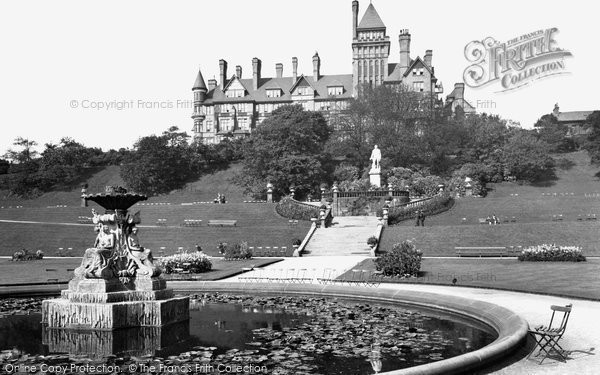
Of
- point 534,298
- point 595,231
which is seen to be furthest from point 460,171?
point 534,298

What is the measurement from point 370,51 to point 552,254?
9331 centimetres

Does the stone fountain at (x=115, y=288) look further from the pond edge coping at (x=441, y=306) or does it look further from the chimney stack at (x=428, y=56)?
the chimney stack at (x=428, y=56)

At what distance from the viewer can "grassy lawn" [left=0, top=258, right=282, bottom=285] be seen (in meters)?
22.6

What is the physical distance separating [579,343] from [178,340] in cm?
814

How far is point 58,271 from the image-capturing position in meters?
25.9

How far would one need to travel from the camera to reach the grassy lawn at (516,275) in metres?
18.5

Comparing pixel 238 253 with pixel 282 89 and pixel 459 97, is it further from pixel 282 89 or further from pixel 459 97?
pixel 459 97

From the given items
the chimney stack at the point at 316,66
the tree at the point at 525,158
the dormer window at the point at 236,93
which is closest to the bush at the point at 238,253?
the tree at the point at 525,158

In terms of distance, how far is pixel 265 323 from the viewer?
13609mm

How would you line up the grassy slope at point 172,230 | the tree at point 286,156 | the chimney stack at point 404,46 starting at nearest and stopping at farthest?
the grassy slope at point 172,230 < the tree at point 286,156 < the chimney stack at point 404,46

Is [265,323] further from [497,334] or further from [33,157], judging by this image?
[33,157]

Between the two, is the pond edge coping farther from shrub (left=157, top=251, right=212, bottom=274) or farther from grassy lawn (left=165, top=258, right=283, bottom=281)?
shrub (left=157, top=251, right=212, bottom=274)

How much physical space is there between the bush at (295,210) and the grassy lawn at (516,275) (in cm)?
2009

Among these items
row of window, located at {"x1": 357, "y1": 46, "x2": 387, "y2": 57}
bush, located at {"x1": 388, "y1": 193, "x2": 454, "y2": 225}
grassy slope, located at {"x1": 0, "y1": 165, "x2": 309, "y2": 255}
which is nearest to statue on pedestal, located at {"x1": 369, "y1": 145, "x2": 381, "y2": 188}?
bush, located at {"x1": 388, "y1": 193, "x2": 454, "y2": 225}
